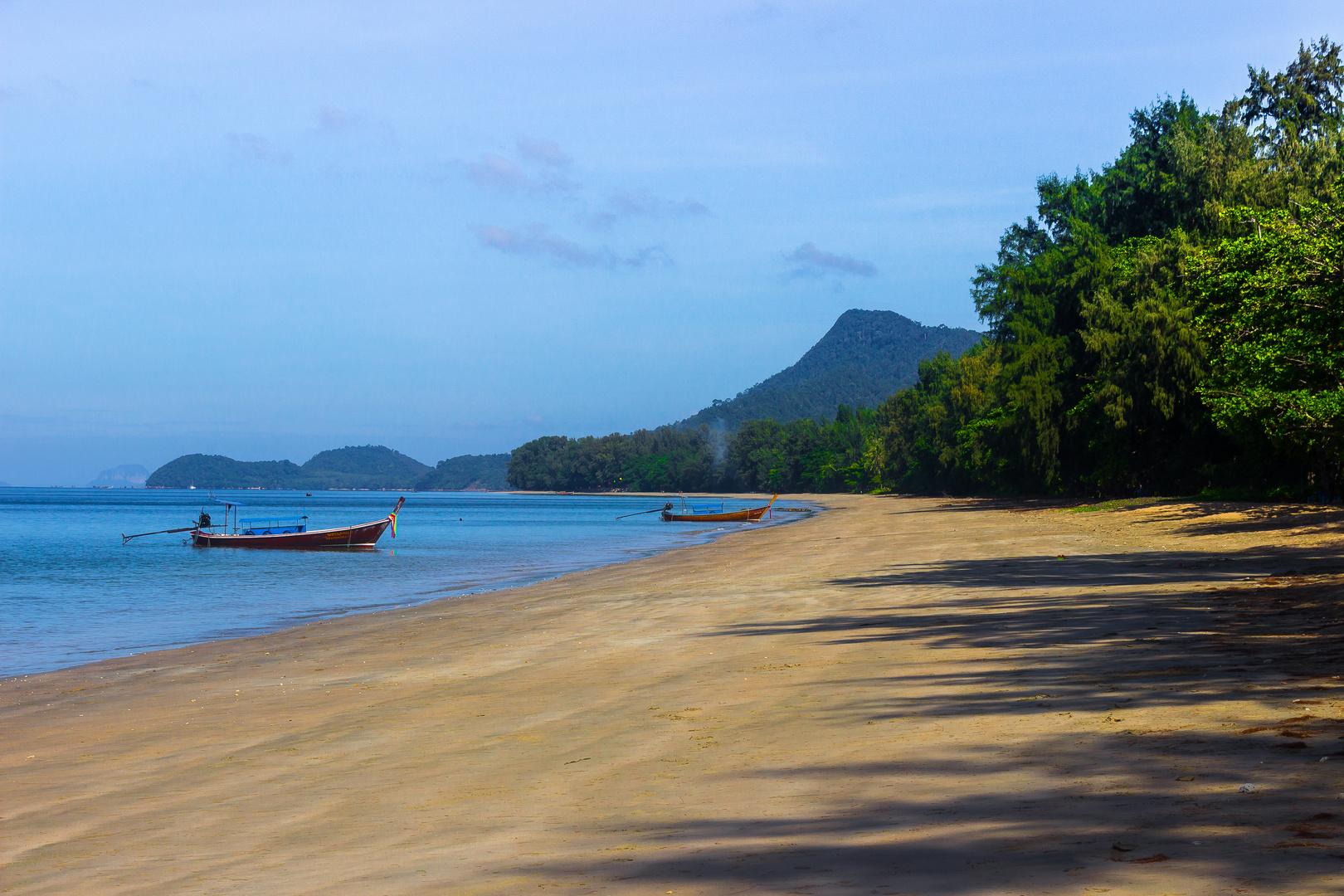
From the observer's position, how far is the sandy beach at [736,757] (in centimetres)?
477

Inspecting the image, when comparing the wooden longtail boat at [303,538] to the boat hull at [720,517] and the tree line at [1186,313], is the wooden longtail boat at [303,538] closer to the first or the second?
the boat hull at [720,517]

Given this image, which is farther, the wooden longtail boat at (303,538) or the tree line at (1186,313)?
the wooden longtail boat at (303,538)

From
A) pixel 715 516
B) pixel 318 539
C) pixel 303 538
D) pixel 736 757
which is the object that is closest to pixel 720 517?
pixel 715 516

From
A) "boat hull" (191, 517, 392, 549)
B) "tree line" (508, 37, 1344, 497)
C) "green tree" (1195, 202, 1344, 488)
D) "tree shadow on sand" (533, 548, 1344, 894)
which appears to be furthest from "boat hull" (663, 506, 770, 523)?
"tree shadow on sand" (533, 548, 1344, 894)

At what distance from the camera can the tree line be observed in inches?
1085

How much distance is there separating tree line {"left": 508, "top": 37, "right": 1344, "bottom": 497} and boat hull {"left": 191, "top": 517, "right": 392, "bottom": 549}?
37.4 meters

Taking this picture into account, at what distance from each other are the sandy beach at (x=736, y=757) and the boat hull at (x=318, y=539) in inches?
1570

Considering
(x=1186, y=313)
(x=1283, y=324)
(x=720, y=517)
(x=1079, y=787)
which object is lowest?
(x=720, y=517)

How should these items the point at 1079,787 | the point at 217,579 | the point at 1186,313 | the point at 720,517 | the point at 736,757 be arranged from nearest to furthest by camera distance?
the point at 1079,787
the point at 736,757
the point at 217,579
the point at 1186,313
the point at 720,517

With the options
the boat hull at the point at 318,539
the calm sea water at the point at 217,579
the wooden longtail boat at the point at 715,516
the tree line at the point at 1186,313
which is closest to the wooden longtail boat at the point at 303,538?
the boat hull at the point at 318,539

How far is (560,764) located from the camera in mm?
7320

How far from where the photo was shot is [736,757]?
7156 millimetres

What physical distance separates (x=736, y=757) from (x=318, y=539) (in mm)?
53043

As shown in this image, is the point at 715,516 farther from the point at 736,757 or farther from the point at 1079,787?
the point at 1079,787
